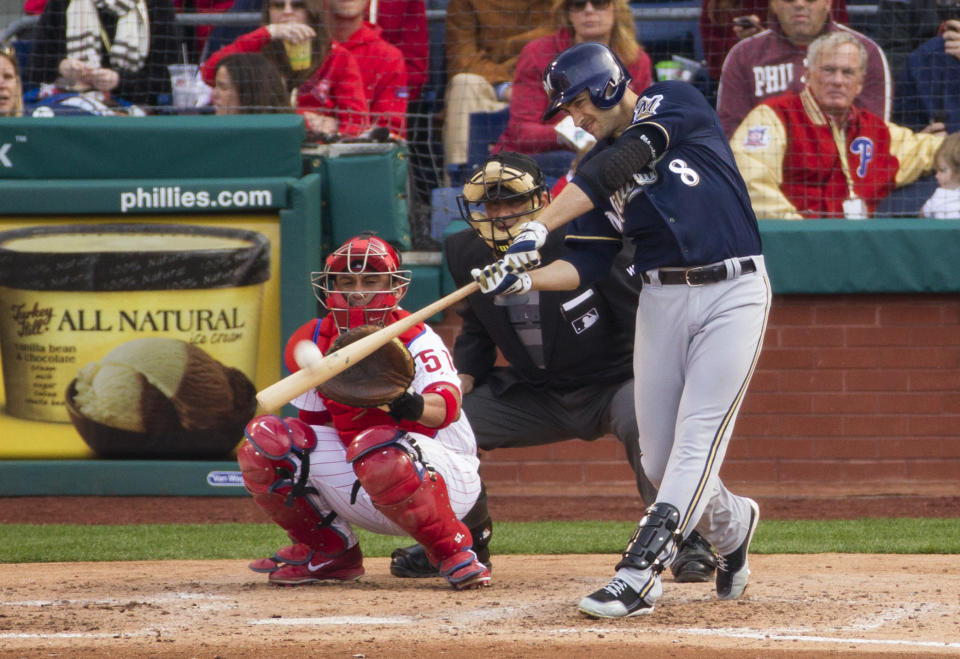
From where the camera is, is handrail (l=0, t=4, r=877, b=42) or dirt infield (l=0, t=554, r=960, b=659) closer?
dirt infield (l=0, t=554, r=960, b=659)

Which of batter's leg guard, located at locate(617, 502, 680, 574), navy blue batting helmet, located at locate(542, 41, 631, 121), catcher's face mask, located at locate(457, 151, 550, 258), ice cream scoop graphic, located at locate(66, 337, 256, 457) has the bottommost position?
ice cream scoop graphic, located at locate(66, 337, 256, 457)

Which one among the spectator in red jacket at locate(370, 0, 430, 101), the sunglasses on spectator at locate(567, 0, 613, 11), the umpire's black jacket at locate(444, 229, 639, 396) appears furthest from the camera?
the spectator in red jacket at locate(370, 0, 430, 101)

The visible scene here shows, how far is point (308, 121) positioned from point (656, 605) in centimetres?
448

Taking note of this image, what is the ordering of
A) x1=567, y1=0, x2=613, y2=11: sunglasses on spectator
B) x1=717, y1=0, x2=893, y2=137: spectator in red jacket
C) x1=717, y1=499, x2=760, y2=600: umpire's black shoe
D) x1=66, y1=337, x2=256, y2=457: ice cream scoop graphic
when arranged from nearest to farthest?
x1=717, y1=499, x2=760, y2=600: umpire's black shoe → x1=66, y1=337, x2=256, y2=457: ice cream scoop graphic → x1=567, y1=0, x2=613, y2=11: sunglasses on spectator → x1=717, y1=0, x2=893, y2=137: spectator in red jacket

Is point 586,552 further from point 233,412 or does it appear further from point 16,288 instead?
point 16,288

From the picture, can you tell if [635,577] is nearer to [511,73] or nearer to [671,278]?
[671,278]

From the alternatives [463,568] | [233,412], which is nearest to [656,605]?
[463,568]

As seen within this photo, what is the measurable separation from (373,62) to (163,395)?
2.45 metres

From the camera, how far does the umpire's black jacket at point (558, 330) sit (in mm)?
4688

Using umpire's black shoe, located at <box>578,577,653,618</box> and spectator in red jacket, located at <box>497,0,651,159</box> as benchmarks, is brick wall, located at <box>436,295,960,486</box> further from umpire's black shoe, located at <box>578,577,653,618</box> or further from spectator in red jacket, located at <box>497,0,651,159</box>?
umpire's black shoe, located at <box>578,577,653,618</box>

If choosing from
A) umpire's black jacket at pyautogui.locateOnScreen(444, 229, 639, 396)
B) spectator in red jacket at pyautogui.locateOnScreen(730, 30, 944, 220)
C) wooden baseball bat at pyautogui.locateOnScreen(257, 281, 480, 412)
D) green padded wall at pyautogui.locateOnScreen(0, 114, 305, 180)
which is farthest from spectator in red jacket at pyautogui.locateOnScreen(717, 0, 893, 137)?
wooden baseball bat at pyautogui.locateOnScreen(257, 281, 480, 412)

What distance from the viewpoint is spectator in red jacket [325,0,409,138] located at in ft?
25.3

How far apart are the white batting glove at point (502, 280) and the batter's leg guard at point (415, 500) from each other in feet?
1.86

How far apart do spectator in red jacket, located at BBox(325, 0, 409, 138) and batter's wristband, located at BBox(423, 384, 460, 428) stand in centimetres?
393
